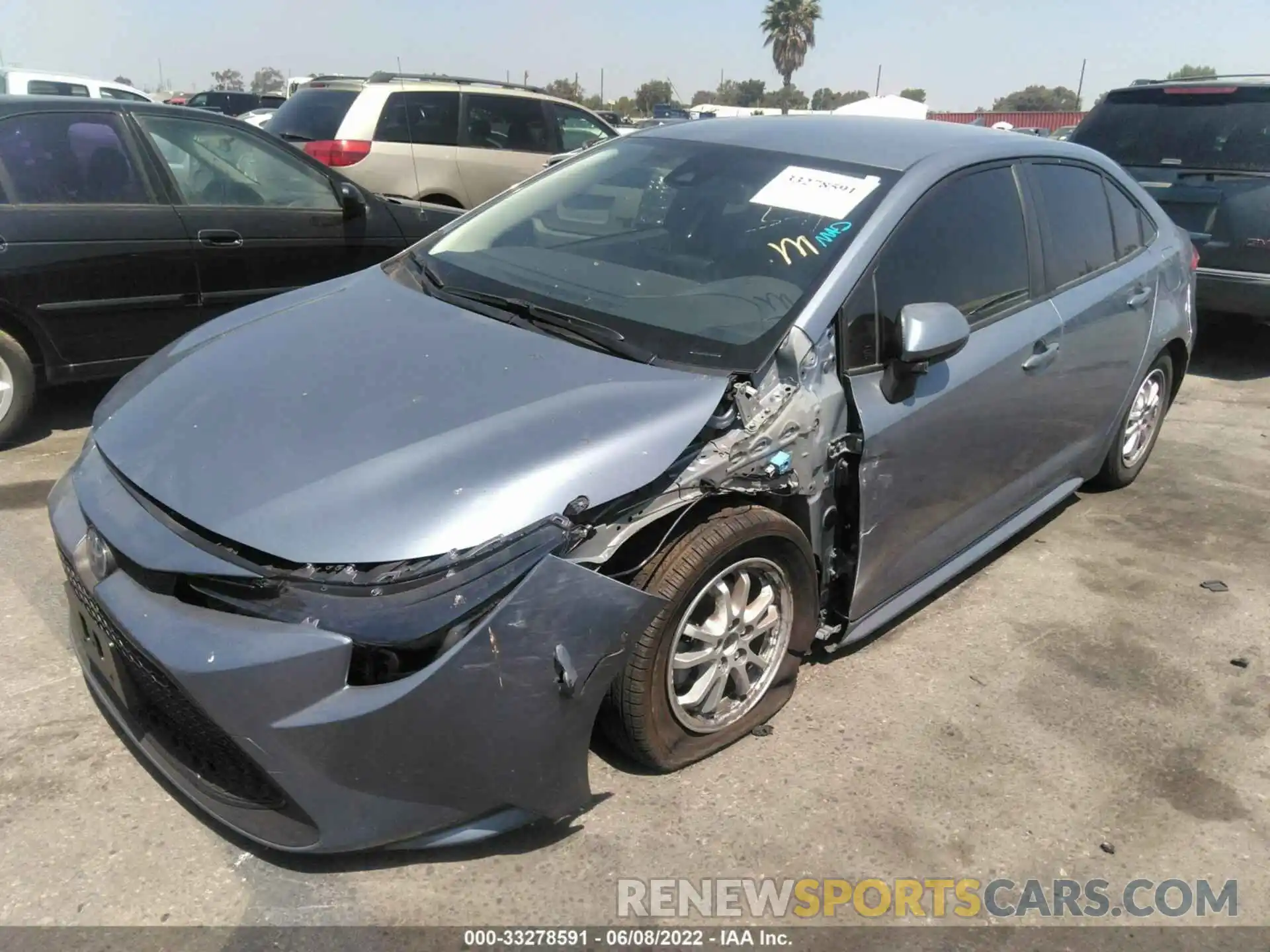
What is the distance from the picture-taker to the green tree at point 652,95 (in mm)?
71875

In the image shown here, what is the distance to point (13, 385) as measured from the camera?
4.54m

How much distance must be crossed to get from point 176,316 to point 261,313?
2.08m

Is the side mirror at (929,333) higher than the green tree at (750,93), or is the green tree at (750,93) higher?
the green tree at (750,93)

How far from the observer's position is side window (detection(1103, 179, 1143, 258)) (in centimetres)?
421

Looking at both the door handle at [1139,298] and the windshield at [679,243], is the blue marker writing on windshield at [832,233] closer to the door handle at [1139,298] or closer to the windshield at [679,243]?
the windshield at [679,243]

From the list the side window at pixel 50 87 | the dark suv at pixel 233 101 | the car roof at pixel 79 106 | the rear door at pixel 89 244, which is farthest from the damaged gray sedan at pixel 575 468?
the dark suv at pixel 233 101

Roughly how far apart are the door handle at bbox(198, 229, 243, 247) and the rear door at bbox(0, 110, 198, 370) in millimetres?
94

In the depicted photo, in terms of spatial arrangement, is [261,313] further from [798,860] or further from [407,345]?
[798,860]

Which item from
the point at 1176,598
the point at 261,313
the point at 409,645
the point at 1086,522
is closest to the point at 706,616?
the point at 409,645

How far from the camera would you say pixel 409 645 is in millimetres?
1979

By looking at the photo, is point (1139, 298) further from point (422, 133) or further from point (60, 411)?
point (422, 133)

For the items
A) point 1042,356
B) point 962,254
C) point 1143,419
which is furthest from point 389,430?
point 1143,419

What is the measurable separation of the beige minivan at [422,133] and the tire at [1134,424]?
19.7 feet

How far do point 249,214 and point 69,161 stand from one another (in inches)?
33.8
